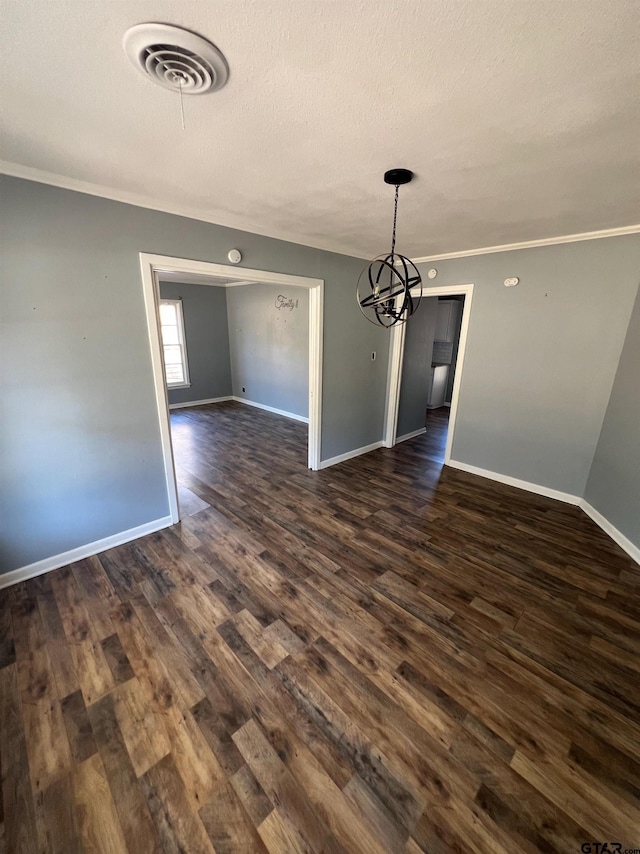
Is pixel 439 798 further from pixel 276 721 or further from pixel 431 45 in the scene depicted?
pixel 431 45

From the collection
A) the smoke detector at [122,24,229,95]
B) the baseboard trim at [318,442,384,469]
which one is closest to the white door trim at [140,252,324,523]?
the baseboard trim at [318,442,384,469]

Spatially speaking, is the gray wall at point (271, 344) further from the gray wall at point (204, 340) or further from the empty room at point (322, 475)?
the empty room at point (322, 475)

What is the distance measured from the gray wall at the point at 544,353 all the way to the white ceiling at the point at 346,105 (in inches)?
28.8

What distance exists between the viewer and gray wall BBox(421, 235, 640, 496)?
298 cm

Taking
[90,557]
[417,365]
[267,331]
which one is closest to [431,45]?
[90,557]

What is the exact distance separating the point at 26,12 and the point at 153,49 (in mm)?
331

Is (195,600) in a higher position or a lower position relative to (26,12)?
lower

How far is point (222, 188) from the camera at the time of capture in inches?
84.1

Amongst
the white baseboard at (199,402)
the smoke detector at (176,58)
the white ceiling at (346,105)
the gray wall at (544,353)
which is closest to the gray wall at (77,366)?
the white ceiling at (346,105)

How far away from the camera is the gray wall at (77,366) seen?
2023 mm

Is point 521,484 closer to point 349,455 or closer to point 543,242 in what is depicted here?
point 349,455

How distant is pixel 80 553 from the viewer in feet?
8.20

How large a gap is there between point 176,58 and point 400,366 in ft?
13.0

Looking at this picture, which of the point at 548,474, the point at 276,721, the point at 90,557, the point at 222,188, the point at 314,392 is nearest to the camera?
the point at 276,721
